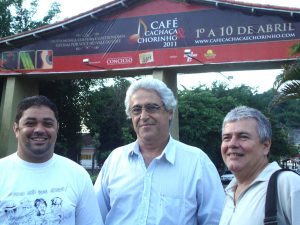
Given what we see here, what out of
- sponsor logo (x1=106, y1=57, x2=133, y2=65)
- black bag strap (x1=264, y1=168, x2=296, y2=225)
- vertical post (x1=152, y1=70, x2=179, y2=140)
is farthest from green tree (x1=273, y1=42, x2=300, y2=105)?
sponsor logo (x1=106, y1=57, x2=133, y2=65)

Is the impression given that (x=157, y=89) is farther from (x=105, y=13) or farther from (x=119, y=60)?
(x=105, y=13)

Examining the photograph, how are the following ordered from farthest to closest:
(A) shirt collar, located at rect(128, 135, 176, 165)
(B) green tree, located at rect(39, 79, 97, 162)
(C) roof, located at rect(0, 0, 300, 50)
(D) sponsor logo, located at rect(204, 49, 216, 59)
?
1. (B) green tree, located at rect(39, 79, 97, 162)
2. (D) sponsor logo, located at rect(204, 49, 216, 59)
3. (C) roof, located at rect(0, 0, 300, 50)
4. (A) shirt collar, located at rect(128, 135, 176, 165)

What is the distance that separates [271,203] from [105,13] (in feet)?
59.1

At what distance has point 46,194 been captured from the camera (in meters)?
2.99

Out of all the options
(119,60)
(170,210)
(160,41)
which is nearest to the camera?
(170,210)

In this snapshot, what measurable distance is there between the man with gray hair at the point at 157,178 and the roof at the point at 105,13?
1436cm

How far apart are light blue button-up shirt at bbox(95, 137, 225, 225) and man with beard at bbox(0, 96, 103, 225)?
25cm

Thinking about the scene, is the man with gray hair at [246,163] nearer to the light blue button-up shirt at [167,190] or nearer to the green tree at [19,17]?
the light blue button-up shirt at [167,190]

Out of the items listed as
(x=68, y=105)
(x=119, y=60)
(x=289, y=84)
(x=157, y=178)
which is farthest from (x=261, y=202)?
(x=68, y=105)

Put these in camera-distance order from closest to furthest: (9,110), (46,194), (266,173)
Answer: (266,173) → (46,194) → (9,110)

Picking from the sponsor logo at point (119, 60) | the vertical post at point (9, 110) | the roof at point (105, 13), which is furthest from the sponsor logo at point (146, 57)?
the vertical post at point (9, 110)

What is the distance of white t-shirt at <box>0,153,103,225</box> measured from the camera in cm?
290

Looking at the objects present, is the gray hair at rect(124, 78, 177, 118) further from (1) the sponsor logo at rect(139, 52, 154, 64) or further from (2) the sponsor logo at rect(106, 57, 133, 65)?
(2) the sponsor logo at rect(106, 57, 133, 65)

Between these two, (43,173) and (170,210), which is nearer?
(43,173)
